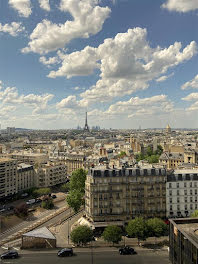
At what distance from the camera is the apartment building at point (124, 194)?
214 feet

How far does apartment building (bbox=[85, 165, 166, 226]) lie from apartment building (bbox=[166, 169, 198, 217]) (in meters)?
1.58

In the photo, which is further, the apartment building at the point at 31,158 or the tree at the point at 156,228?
→ the apartment building at the point at 31,158

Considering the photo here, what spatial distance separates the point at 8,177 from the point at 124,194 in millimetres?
47513

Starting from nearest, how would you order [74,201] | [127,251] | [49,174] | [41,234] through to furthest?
1. [127,251]
2. [41,234]
3. [74,201]
4. [49,174]

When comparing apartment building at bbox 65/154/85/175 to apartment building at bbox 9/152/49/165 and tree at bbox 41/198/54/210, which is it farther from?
tree at bbox 41/198/54/210

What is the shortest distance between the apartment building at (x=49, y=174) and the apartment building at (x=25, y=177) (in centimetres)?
213

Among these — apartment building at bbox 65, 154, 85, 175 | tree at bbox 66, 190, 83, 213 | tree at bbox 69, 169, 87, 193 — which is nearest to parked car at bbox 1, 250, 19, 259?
tree at bbox 66, 190, 83, 213

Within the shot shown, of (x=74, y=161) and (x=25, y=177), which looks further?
(x=74, y=161)

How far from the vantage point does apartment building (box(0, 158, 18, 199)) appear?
9119cm

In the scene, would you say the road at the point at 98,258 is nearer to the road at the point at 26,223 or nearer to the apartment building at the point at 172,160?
the road at the point at 26,223

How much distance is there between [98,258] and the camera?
51.0 metres

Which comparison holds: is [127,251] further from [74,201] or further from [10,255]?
[74,201]

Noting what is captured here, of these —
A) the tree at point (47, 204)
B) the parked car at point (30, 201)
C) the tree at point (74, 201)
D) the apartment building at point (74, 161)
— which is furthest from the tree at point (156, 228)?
the apartment building at point (74, 161)

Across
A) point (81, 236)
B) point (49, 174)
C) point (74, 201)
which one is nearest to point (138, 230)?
point (81, 236)
